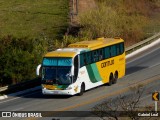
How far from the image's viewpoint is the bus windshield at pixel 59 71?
105 feet

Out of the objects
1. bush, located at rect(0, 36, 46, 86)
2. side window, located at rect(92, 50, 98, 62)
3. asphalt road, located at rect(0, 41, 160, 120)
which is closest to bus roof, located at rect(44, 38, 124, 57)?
side window, located at rect(92, 50, 98, 62)

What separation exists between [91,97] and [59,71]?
2.21m

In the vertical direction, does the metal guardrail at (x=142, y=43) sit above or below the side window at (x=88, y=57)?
below

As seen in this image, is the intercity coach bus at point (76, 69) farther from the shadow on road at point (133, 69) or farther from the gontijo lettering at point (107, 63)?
the shadow on road at point (133, 69)

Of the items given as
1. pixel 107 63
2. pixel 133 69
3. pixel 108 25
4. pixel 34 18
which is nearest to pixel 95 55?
pixel 107 63

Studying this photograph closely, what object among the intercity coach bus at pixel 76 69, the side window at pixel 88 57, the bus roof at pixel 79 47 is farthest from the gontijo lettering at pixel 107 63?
the side window at pixel 88 57

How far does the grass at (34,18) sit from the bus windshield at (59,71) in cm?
2509

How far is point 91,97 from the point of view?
105 ft

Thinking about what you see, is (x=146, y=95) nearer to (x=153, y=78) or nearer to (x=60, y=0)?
(x=153, y=78)

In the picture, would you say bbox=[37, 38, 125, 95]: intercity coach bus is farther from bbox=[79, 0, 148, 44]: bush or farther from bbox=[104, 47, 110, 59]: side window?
bbox=[79, 0, 148, 44]: bush

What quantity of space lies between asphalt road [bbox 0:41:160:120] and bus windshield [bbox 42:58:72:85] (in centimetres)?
102

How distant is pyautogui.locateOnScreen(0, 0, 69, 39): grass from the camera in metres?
59.8

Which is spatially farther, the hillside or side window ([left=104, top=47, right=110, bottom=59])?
the hillside

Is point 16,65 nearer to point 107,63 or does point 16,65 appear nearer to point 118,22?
point 107,63
